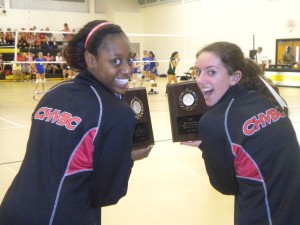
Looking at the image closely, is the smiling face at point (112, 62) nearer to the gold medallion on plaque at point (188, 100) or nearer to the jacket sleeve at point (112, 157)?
the jacket sleeve at point (112, 157)

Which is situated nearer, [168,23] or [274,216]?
[274,216]

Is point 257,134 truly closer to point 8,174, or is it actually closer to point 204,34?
point 8,174

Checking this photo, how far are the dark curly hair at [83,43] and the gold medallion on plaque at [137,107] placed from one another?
767mm

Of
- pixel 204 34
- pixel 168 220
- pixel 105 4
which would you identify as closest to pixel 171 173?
pixel 168 220

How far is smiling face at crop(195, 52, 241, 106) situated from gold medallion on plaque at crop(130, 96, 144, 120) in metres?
0.69

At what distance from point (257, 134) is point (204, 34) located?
21.8m

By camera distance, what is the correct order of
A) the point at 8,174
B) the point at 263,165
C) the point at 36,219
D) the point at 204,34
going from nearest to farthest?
the point at 36,219 < the point at 263,165 < the point at 8,174 < the point at 204,34

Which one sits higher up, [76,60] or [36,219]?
[76,60]

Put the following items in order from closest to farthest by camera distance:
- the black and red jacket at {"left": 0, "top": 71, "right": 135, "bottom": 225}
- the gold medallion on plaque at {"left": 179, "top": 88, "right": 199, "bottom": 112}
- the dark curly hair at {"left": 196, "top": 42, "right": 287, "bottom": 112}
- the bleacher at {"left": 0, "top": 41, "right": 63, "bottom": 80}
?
the black and red jacket at {"left": 0, "top": 71, "right": 135, "bottom": 225}
the dark curly hair at {"left": 196, "top": 42, "right": 287, "bottom": 112}
the gold medallion on plaque at {"left": 179, "top": 88, "right": 199, "bottom": 112}
the bleacher at {"left": 0, "top": 41, "right": 63, "bottom": 80}

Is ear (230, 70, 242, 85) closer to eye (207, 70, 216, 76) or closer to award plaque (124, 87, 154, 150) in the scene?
eye (207, 70, 216, 76)

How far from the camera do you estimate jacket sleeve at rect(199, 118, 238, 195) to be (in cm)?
181

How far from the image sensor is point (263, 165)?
5.73ft

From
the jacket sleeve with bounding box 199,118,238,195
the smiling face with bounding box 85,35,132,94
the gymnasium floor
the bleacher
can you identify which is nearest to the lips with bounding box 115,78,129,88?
the smiling face with bounding box 85,35,132,94

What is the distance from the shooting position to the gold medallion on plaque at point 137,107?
2662mm
